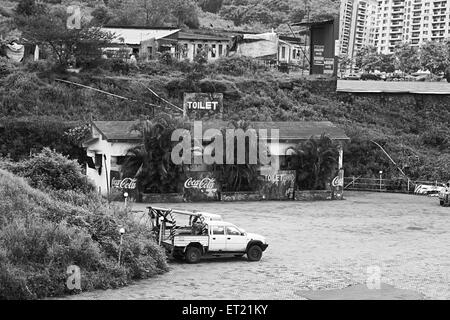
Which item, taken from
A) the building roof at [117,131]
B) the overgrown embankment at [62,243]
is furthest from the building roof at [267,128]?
the overgrown embankment at [62,243]

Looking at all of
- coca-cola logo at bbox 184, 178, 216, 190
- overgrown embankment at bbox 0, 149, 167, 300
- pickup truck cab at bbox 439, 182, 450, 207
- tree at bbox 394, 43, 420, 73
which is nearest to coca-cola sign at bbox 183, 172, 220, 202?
coca-cola logo at bbox 184, 178, 216, 190

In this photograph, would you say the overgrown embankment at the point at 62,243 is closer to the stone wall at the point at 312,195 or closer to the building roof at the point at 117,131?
the building roof at the point at 117,131

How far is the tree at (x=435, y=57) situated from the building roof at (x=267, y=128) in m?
46.0

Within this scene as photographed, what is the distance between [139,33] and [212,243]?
47.8 meters

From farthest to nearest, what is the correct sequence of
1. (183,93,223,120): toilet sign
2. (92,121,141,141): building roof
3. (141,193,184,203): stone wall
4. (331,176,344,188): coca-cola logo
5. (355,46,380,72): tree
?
(355,46,380,72): tree < (183,93,223,120): toilet sign < (331,176,344,188): coca-cola logo < (92,121,141,141): building roof < (141,193,184,203): stone wall

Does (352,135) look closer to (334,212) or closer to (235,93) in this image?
(235,93)

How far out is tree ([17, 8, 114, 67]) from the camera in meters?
53.0

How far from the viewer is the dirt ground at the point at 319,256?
19.3 meters

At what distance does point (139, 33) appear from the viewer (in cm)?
6775

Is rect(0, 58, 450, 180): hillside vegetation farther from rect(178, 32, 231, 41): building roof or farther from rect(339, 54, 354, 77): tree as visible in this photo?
rect(339, 54, 354, 77): tree

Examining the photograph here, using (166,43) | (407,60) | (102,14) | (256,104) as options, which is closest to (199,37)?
(166,43)

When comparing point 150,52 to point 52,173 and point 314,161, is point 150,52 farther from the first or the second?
point 52,173

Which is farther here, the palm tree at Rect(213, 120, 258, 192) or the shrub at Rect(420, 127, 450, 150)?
the shrub at Rect(420, 127, 450, 150)
